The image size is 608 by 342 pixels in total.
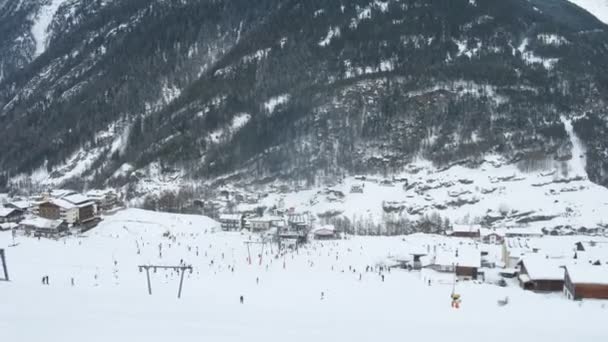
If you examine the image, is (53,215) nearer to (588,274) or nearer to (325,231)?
(325,231)

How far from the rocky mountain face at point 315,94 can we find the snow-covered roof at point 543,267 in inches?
1533

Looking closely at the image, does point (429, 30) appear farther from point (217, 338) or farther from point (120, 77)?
point (217, 338)

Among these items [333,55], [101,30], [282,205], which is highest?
→ [101,30]

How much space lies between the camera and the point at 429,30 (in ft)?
369

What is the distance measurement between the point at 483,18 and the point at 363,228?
6516 centimetres

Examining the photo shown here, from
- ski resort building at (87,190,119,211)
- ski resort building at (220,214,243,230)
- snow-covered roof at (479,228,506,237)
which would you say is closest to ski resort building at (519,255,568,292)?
snow-covered roof at (479,228,506,237)

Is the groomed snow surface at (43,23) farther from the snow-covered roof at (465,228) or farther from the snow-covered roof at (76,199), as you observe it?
the snow-covered roof at (465,228)

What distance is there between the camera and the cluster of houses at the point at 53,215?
62.2 meters

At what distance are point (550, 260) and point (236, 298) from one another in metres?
24.5

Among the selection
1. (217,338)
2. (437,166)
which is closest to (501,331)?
(217,338)

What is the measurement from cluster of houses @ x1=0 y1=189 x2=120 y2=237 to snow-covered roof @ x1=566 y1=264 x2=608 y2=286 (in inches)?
1905

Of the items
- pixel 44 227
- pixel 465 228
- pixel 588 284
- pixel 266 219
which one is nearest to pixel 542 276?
pixel 588 284

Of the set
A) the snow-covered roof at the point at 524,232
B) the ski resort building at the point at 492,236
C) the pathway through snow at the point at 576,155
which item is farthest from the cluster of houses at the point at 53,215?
the pathway through snow at the point at 576,155

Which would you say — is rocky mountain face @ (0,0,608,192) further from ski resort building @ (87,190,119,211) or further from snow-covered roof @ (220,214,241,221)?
snow-covered roof @ (220,214,241,221)
